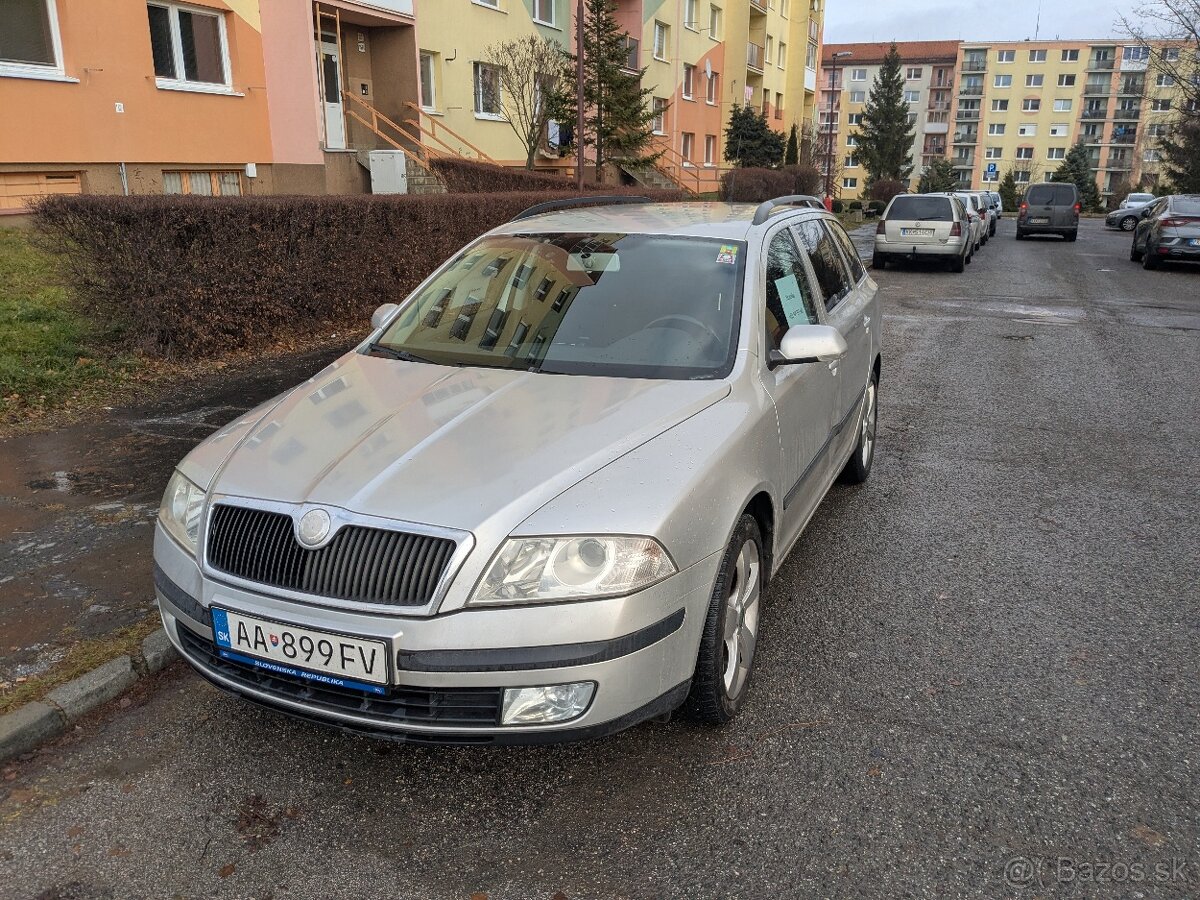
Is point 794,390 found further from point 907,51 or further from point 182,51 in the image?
point 907,51

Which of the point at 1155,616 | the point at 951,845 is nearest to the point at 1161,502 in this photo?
the point at 1155,616

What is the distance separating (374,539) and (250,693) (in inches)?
26.0

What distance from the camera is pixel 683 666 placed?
9.30 ft

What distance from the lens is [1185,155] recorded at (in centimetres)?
4222

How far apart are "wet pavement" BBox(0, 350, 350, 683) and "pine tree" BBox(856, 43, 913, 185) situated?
259 feet

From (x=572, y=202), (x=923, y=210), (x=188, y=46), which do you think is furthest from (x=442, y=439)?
(x=923, y=210)

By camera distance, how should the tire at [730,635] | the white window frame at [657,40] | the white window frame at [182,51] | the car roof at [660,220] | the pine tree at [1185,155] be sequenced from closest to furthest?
the tire at [730,635], the car roof at [660,220], the white window frame at [182,51], the white window frame at [657,40], the pine tree at [1185,155]

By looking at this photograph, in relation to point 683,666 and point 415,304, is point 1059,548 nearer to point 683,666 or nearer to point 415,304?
point 683,666

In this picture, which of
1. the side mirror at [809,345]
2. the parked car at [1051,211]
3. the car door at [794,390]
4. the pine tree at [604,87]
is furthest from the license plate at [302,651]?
the parked car at [1051,211]

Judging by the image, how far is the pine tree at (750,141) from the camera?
140 ft

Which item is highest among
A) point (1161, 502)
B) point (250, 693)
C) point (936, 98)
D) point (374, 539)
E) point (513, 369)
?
point (936, 98)

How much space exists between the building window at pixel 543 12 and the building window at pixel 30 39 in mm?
15967

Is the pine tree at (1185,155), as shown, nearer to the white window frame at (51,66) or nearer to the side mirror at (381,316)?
the white window frame at (51,66)

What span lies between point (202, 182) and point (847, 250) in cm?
1592
